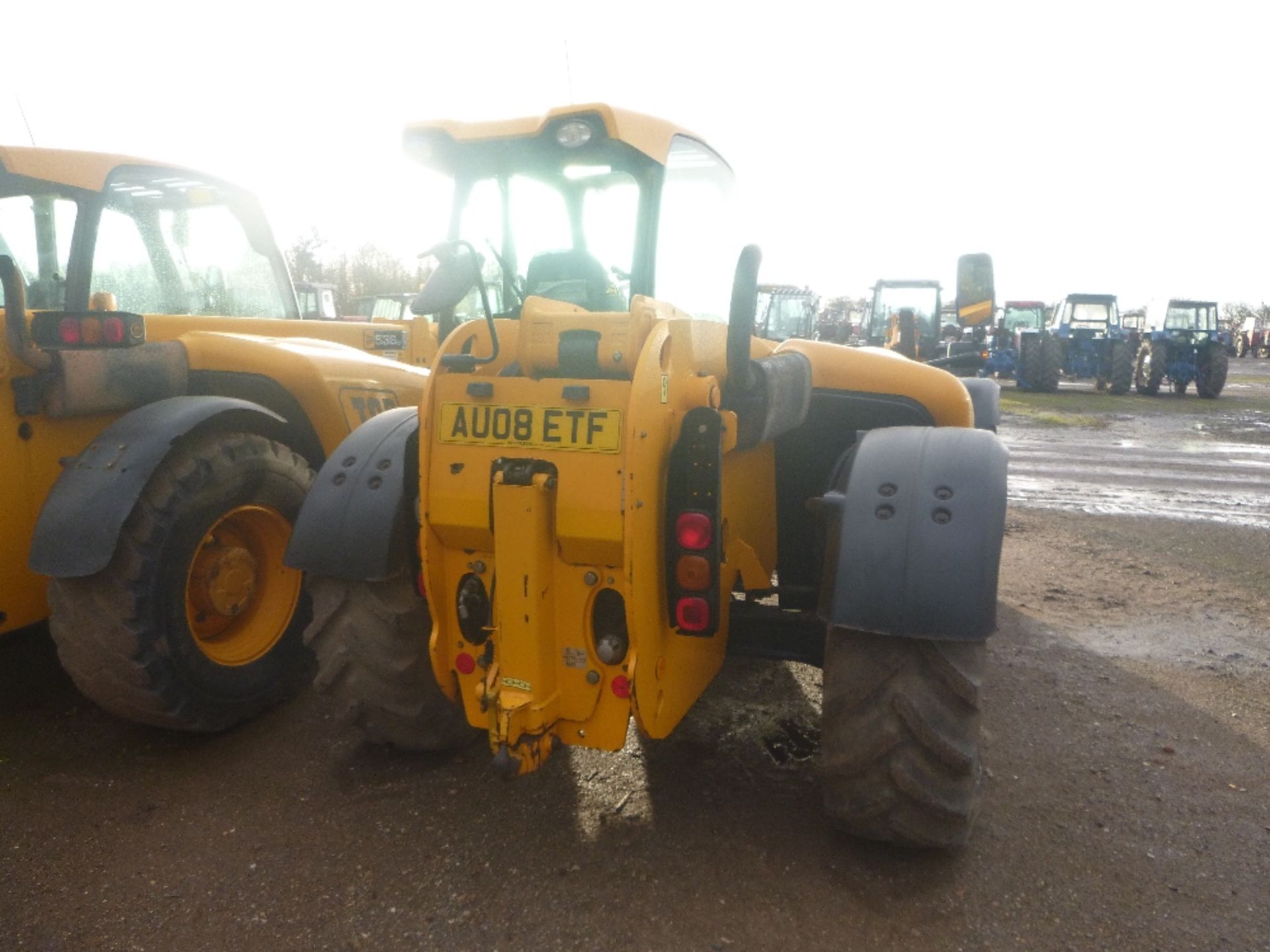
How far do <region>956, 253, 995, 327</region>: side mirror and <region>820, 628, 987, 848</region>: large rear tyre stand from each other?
2.56 m

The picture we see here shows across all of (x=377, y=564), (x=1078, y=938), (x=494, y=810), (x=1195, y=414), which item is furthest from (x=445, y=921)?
(x=1195, y=414)

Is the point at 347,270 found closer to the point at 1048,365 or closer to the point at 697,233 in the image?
the point at 1048,365

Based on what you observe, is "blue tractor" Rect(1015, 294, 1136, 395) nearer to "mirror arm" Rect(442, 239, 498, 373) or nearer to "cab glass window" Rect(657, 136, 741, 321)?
"cab glass window" Rect(657, 136, 741, 321)

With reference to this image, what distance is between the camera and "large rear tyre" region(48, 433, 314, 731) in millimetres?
3002

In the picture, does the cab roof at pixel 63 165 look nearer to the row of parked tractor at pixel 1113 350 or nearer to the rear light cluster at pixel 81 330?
the rear light cluster at pixel 81 330

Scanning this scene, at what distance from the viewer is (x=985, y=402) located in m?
5.69

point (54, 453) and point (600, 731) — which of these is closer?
point (600, 731)

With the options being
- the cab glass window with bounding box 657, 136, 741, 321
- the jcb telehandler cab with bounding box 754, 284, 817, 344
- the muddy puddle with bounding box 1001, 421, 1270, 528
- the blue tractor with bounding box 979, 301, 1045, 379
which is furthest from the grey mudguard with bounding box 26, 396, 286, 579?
the blue tractor with bounding box 979, 301, 1045, 379

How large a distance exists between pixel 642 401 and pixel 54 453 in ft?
7.75

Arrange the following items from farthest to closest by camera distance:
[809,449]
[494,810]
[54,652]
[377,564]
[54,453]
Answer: [54,652], [809,449], [54,453], [494,810], [377,564]

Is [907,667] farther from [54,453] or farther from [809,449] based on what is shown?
[54,453]

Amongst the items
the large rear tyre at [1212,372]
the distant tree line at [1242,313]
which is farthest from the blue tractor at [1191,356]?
the distant tree line at [1242,313]

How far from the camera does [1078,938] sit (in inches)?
91.5

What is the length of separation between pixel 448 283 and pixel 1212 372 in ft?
77.3
